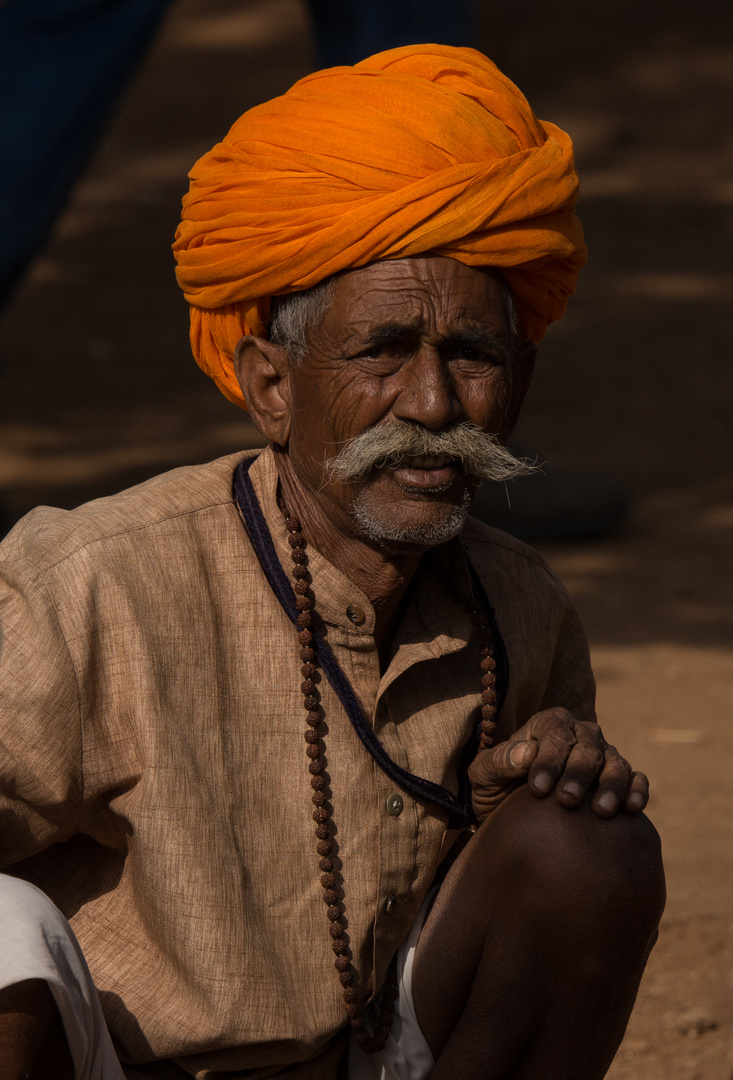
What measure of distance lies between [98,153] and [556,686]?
10272 mm

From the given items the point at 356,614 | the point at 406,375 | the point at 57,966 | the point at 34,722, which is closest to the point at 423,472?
Answer: the point at 406,375

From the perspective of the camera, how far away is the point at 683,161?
40.4 feet

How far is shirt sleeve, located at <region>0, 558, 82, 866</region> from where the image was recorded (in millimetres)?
2209

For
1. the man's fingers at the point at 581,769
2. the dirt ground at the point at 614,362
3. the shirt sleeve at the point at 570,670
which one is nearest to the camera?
the man's fingers at the point at 581,769

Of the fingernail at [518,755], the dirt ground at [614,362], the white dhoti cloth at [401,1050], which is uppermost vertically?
the fingernail at [518,755]

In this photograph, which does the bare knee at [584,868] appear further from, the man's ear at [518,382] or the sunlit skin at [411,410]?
the man's ear at [518,382]

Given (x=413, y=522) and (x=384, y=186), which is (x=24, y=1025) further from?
(x=384, y=186)

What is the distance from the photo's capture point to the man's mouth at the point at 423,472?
8.09 ft

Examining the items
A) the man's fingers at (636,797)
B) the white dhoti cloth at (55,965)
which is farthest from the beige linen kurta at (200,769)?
the man's fingers at (636,797)

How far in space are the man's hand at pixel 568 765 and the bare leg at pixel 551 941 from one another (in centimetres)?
4

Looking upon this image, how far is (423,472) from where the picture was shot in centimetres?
247

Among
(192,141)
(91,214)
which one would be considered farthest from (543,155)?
(192,141)

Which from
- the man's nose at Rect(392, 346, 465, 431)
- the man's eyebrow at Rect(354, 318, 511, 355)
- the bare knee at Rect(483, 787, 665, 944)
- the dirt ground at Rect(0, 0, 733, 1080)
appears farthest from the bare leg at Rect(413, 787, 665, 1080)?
the dirt ground at Rect(0, 0, 733, 1080)

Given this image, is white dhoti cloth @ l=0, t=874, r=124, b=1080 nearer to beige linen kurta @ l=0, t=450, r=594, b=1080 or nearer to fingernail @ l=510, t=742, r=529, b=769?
beige linen kurta @ l=0, t=450, r=594, b=1080
